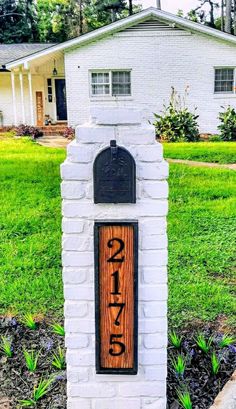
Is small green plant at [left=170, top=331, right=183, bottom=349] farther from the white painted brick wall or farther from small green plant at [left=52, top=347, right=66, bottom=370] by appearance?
the white painted brick wall

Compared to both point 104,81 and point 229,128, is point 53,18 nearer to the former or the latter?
point 104,81

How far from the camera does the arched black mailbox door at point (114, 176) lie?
2.08 meters

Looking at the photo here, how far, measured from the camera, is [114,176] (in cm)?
210

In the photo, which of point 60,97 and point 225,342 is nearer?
point 225,342

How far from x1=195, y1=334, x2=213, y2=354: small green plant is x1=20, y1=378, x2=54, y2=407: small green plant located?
36.2 inches

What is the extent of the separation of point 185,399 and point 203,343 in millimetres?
541

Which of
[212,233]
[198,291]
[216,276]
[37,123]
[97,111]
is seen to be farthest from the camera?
[37,123]

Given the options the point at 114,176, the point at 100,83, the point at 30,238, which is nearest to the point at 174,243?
the point at 30,238

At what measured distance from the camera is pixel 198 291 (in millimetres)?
3920

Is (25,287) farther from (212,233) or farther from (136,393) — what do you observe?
(212,233)

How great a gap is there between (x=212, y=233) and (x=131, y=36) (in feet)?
44.0

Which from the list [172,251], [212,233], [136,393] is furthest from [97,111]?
[212,233]

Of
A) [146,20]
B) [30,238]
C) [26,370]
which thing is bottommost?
[26,370]

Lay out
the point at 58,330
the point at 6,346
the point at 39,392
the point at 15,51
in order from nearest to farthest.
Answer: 1. the point at 39,392
2. the point at 6,346
3. the point at 58,330
4. the point at 15,51
